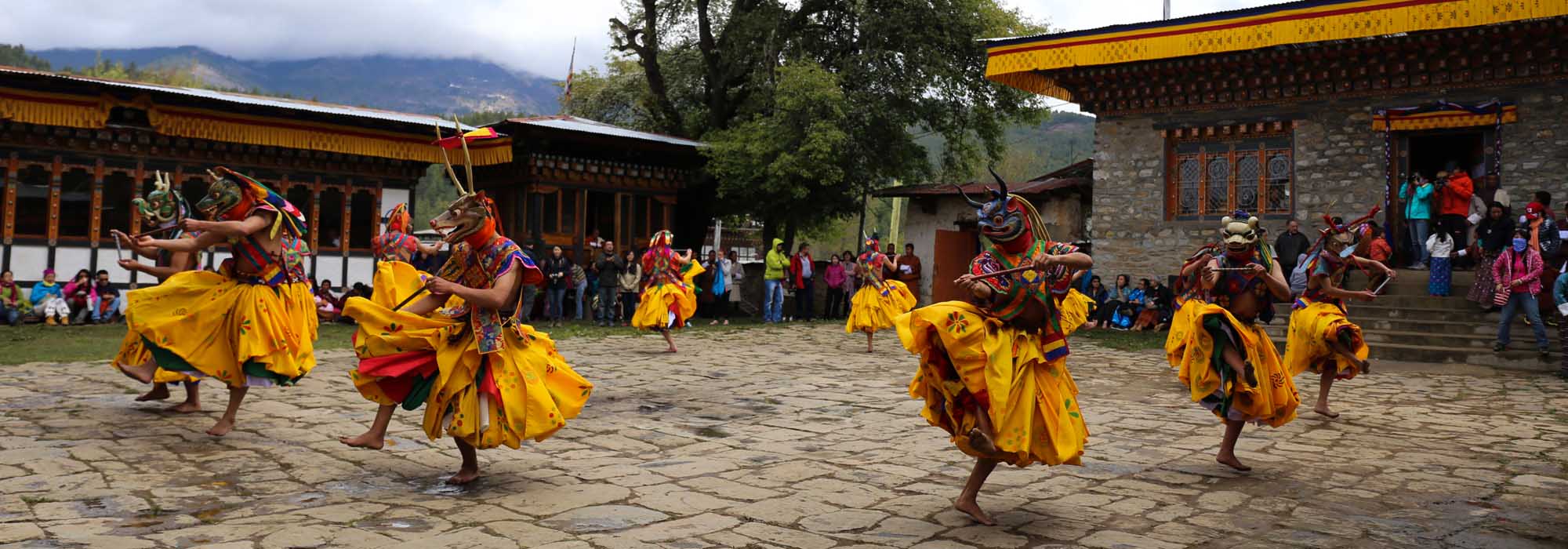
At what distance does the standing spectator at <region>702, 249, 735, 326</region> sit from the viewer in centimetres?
2152

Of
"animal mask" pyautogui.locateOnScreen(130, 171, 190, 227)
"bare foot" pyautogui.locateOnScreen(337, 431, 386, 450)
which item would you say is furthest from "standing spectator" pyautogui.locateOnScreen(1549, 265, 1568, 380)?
"animal mask" pyautogui.locateOnScreen(130, 171, 190, 227)

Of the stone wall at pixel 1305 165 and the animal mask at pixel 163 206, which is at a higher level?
the stone wall at pixel 1305 165

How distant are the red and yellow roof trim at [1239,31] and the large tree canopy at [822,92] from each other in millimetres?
3365

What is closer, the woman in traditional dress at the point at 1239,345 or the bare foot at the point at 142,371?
the woman in traditional dress at the point at 1239,345

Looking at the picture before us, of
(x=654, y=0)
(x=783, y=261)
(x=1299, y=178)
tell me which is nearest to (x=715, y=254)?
(x=783, y=261)

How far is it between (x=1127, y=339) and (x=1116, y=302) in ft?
7.63

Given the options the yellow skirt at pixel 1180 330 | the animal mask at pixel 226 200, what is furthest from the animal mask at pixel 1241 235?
the animal mask at pixel 226 200

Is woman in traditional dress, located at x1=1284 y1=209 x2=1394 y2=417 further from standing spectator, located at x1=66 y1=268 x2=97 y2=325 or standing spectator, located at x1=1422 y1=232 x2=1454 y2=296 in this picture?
standing spectator, located at x1=66 y1=268 x2=97 y2=325

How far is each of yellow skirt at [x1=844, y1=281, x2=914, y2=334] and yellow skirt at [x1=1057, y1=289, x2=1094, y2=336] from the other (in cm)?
702

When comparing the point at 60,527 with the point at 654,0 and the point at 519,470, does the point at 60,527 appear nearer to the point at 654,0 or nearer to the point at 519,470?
the point at 519,470

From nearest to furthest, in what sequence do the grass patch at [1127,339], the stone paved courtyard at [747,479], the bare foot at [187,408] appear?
the stone paved courtyard at [747,479] < the bare foot at [187,408] < the grass patch at [1127,339]

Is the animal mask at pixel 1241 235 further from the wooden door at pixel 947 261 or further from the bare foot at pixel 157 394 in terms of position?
the wooden door at pixel 947 261

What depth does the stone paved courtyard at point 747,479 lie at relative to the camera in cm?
447

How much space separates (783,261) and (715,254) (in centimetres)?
235
